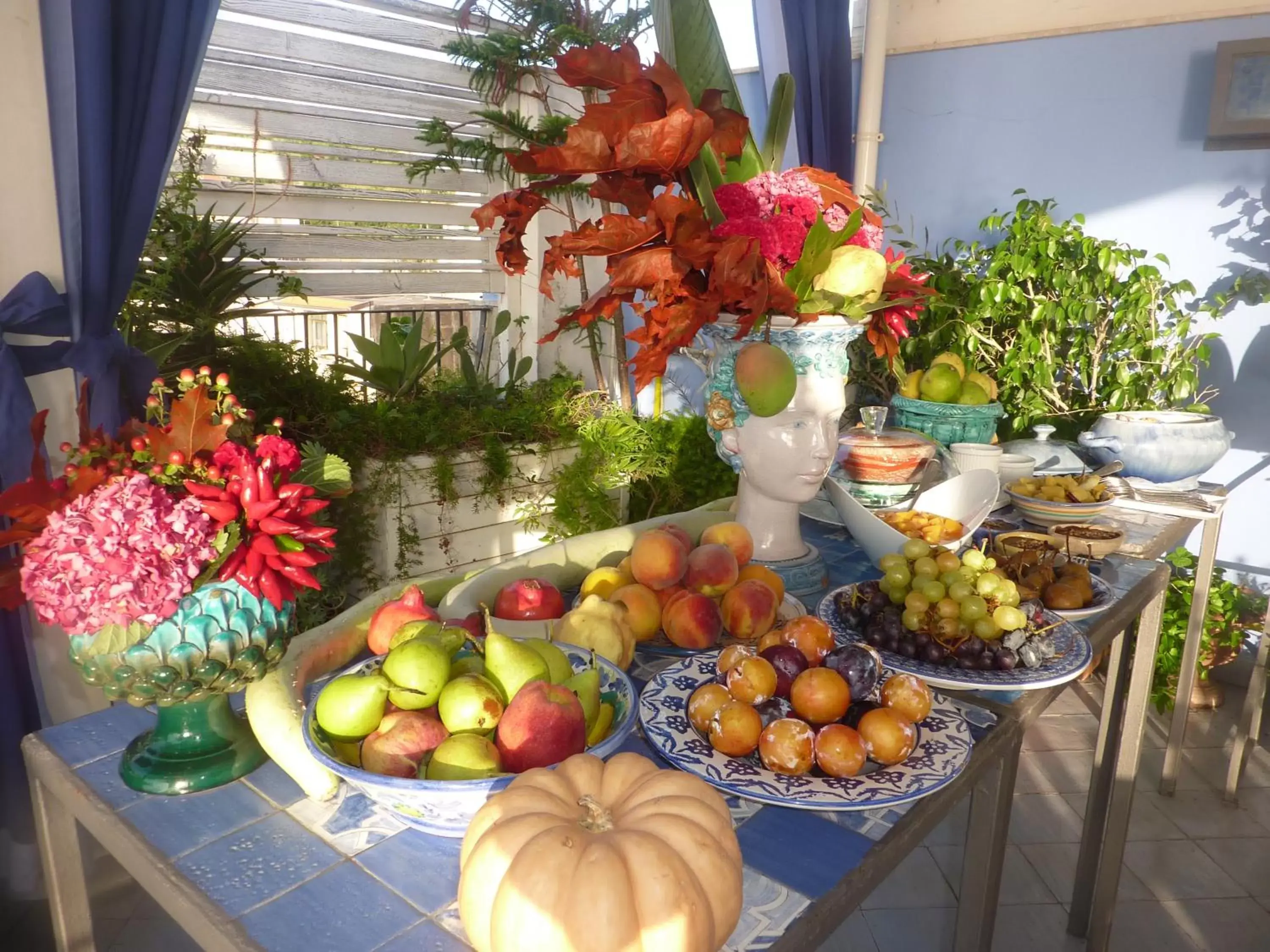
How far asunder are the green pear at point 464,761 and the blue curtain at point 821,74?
258cm

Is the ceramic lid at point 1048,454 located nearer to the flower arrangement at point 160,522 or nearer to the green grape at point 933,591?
the green grape at point 933,591

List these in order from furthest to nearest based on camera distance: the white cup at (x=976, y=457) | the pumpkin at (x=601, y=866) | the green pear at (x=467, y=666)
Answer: the white cup at (x=976, y=457), the green pear at (x=467, y=666), the pumpkin at (x=601, y=866)

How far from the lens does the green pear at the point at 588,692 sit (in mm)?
766

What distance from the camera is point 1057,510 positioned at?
158 centimetres

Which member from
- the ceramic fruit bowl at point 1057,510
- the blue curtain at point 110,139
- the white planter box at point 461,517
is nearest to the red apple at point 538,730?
the ceramic fruit bowl at point 1057,510

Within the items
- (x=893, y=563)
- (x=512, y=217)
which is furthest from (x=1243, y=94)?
(x=512, y=217)

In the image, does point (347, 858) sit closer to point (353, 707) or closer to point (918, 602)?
point (353, 707)

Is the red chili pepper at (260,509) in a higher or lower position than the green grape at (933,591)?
higher

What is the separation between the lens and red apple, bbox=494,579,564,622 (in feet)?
3.32

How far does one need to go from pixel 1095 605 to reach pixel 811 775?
0.65 metres

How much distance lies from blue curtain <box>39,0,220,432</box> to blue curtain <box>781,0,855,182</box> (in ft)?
5.88

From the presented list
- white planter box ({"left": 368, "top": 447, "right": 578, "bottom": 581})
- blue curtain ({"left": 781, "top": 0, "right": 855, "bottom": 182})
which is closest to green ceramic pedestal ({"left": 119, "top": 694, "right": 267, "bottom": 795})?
white planter box ({"left": 368, "top": 447, "right": 578, "bottom": 581})

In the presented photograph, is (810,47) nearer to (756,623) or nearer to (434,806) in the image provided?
(756,623)

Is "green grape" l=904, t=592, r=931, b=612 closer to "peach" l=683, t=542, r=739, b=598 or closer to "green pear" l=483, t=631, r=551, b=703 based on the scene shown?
"peach" l=683, t=542, r=739, b=598
